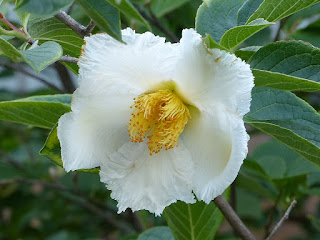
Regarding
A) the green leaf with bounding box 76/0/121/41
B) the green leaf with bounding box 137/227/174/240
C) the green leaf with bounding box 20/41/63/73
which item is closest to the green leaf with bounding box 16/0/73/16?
the green leaf with bounding box 76/0/121/41

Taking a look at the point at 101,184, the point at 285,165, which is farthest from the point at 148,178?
the point at 101,184

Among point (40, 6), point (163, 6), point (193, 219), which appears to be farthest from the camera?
point (163, 6)

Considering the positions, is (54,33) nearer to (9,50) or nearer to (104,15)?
(9,50)

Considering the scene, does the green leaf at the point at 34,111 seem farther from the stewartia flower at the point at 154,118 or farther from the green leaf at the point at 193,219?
the green leaf at the point at 193,219

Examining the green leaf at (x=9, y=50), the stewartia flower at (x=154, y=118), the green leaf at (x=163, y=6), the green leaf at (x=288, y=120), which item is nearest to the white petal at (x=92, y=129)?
the stewartia flower at (x=154, y=118)

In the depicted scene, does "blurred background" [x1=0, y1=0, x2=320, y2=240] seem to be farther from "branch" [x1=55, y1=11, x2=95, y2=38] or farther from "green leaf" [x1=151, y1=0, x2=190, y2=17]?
"branch" [x1=55, y1=11, x2=95, y2=38]

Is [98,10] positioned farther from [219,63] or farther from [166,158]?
[166,158]
